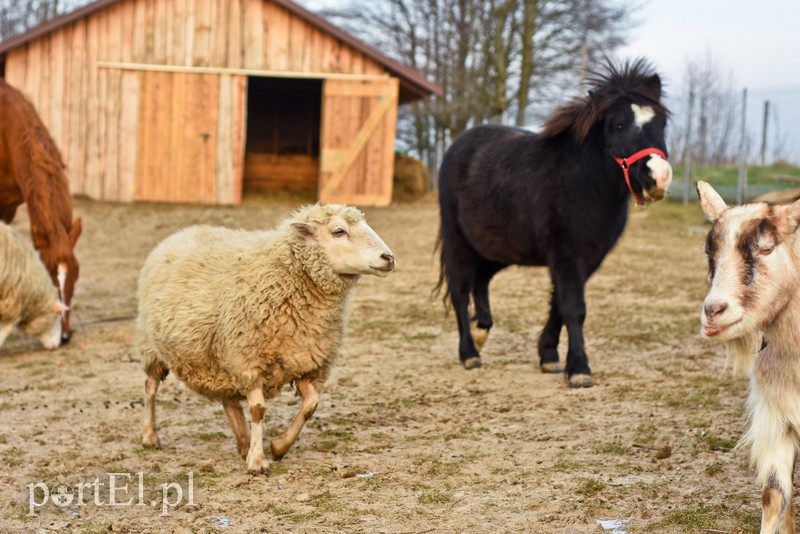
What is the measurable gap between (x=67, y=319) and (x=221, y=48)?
10333mm

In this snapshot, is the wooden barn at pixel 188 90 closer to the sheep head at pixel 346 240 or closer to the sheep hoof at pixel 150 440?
the sheep hoof at pixel 150 440

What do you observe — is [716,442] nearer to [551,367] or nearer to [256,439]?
[551,367]

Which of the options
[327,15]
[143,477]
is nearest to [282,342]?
[143,477]

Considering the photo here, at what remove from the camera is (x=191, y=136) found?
60.9ft

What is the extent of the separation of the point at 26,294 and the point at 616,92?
5.35 meters

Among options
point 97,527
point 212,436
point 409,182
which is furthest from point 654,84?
point 409,182

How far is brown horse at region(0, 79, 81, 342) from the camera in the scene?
938 cm

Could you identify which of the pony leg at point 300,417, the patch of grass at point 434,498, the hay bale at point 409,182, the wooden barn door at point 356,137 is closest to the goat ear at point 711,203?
the patch of grass at point 434,498

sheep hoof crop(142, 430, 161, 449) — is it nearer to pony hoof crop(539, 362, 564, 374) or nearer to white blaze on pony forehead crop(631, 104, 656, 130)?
pony hoof crop(539, 362, 564, 374)

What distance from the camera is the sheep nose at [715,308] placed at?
3727 millimetres

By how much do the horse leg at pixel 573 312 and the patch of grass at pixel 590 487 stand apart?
208cm

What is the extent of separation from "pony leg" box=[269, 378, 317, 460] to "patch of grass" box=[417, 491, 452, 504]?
0.82 meters

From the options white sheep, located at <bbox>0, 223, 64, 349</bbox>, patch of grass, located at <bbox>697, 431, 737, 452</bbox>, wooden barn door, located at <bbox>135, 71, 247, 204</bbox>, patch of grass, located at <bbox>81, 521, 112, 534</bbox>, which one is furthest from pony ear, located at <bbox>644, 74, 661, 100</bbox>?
wooden barn door, located at <bbox>135, 71, 247, 204</bbox>

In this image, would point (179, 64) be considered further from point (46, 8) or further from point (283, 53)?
point (46, 8)
